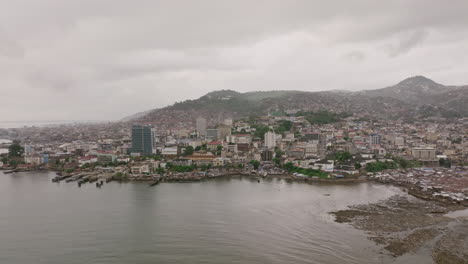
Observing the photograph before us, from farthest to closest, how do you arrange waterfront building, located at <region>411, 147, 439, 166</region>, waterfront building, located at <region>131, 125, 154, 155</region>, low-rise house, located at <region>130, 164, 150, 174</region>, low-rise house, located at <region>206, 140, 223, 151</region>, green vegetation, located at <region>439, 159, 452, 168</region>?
low-rise house, located at <region>206, 140, 223, 151</region> → waterfront building, located at <region>131, 125, 154, 155</region> → waterfront building, located at <region>411, 147, 439, 166</region> → green vegetation, located at <region>439, 159, 452, 168</region> → low-rise house, located at <region>130, 164, 150, 174</region>

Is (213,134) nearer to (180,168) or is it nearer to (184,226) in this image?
(180,168)

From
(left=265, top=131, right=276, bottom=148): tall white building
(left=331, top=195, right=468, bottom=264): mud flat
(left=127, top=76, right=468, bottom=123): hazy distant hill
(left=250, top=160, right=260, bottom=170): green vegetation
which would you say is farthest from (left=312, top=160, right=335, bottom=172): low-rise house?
(left=127, top=76, right=468, bottom=123): hazy distant hill

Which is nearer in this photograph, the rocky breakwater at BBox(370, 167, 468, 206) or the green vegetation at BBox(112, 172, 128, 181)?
the rocky breakwater at BBox(370, 167, 468, 206)

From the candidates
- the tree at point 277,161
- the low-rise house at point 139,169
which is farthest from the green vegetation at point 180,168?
the tree at point 277,161

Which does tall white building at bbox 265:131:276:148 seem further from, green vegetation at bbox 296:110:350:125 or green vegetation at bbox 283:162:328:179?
green vegetation at bbox 296:110:350:125

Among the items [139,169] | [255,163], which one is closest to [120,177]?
[139,169]
